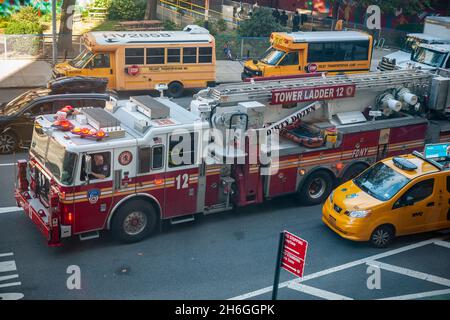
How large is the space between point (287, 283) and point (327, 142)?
4409 millimetres

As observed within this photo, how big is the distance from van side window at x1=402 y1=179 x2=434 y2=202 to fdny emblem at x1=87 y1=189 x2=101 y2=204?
250 inches

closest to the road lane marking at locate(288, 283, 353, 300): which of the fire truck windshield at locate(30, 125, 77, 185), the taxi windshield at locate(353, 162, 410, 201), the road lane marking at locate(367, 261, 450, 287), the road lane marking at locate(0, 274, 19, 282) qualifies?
the road lane marking at locate(367, 261, 450, 287)

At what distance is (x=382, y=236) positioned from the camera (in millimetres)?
13844

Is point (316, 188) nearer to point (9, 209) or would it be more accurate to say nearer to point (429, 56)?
point (9, 209)

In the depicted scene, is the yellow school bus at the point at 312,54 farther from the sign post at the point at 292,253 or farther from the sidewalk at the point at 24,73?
the sign post at the point at 292,253

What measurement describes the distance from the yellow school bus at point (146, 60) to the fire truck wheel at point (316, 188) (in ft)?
36.7

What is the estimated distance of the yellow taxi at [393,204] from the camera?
1361cm

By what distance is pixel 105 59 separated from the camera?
24.5 m

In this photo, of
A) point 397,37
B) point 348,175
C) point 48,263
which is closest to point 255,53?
point 397,37

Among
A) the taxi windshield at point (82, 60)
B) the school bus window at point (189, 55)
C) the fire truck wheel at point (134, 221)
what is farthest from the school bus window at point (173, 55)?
the fire truck wheel at point (134, 221)

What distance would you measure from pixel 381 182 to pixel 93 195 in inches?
244

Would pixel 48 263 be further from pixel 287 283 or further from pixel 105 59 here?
pixel 105 59

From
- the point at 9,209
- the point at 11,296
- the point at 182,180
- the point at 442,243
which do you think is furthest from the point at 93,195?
the point at 442,243

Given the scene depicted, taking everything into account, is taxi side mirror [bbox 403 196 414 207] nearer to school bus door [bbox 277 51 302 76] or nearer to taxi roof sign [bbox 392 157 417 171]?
taxi roof sign [bbox 392 157 417 171]
